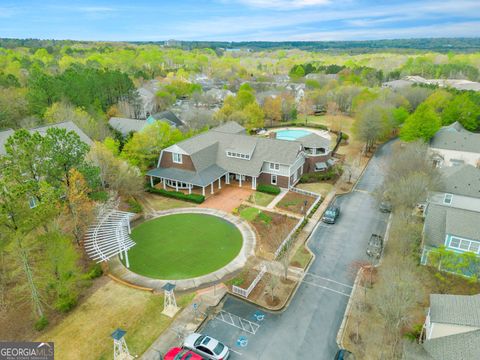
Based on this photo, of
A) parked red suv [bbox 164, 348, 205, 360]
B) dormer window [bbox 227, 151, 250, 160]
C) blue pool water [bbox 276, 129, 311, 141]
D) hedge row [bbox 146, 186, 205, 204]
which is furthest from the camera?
blue pool water [bbox 276, 129, 311, 141]

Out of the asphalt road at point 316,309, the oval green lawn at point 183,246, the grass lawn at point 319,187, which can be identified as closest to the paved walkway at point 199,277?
the oval green lawn at point 183,246

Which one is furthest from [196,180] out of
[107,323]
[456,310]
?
[456,310]

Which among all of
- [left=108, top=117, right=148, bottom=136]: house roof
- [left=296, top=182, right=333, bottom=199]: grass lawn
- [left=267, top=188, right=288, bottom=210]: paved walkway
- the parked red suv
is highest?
[left=108, top=117, right=148, bottom=136]: house roof

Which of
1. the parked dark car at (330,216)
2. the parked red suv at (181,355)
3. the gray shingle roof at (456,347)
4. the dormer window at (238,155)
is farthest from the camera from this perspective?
the dormer window at (238,155)

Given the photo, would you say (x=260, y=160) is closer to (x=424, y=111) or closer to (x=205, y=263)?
(x=205, y=263)

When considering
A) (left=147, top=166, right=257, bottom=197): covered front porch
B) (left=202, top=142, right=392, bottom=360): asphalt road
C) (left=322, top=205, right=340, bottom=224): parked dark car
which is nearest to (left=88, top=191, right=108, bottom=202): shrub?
(left=147, top=166, right=257, bottom=197): covered front porch

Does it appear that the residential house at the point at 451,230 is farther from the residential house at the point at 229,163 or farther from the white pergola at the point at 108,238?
the white pergola at the point at 108,238

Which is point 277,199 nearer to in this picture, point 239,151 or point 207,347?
point 239,151

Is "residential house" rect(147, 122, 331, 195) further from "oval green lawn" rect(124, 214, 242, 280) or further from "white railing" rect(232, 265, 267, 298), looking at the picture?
"white railing" rect(232, 265, 267, 298)
